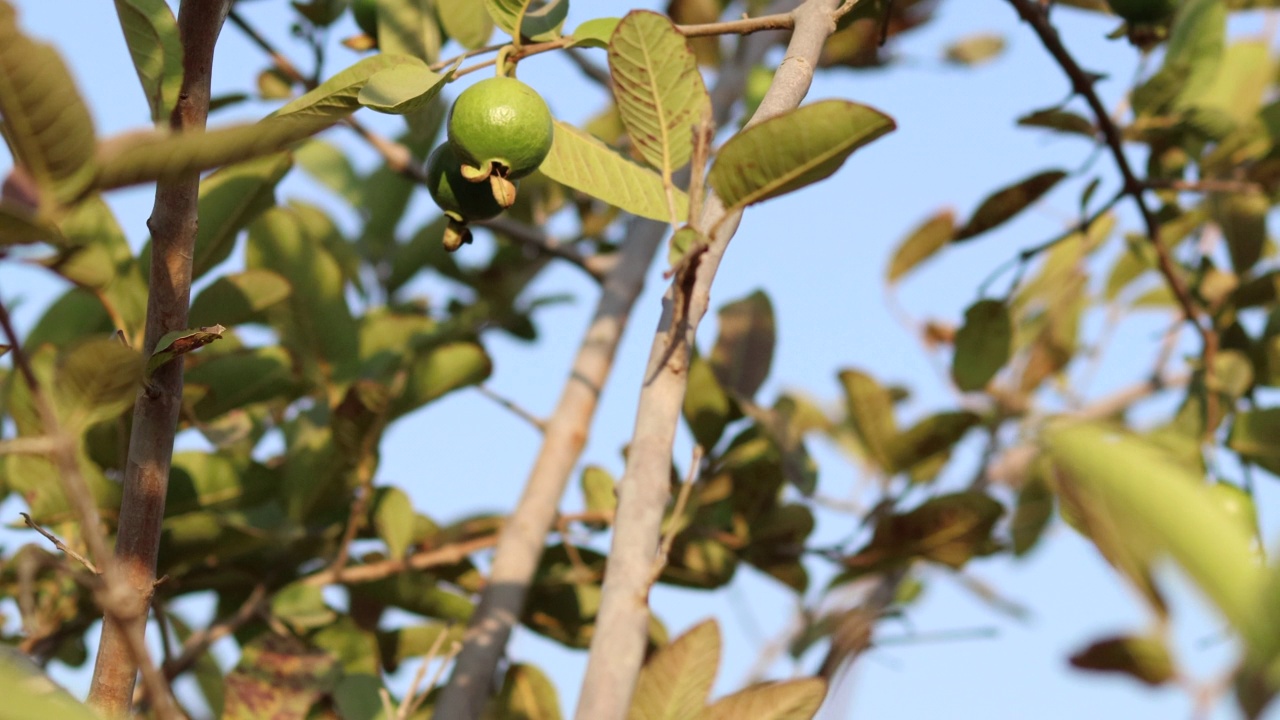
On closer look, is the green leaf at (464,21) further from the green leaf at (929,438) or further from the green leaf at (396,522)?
the green leaf at (929,438)

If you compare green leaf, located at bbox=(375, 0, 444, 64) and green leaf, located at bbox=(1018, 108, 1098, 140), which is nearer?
green leaf, located at bbox=(375, 0, 444, 64)

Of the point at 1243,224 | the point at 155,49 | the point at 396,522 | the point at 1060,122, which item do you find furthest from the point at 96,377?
the point at 1243,224

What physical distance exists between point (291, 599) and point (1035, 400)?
1.50 m

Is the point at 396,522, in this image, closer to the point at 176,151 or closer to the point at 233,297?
the point at 233,297

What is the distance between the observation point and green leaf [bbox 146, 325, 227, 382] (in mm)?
674

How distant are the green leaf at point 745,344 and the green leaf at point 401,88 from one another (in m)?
0.88

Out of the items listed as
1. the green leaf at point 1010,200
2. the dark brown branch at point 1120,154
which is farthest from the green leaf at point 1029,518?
the green leaf at point 1010,200

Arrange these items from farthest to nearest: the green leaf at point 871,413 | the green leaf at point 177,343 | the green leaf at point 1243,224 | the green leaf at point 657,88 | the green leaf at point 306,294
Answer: the green leaf at point 1243,224 < the green leaf at point 871,413 < the green leaf at point 306,294 < the green leaf at point 657,88 < the green leaf at point 177,343

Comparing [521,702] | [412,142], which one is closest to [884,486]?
[521,702]

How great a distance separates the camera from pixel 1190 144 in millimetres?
1776

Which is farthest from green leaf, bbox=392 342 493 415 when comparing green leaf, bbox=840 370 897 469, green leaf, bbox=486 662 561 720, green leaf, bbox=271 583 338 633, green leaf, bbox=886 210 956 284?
green leaf, bbox=886 210 956 284

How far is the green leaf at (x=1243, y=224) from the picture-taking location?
186cm

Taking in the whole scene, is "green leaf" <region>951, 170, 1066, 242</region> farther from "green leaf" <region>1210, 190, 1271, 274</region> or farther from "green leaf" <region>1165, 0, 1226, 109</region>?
"green leaf" <region>1210, 190, 1271, 274</region>

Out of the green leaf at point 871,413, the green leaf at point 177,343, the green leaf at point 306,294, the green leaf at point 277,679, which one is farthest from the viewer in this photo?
the green leaf at point 871,413
